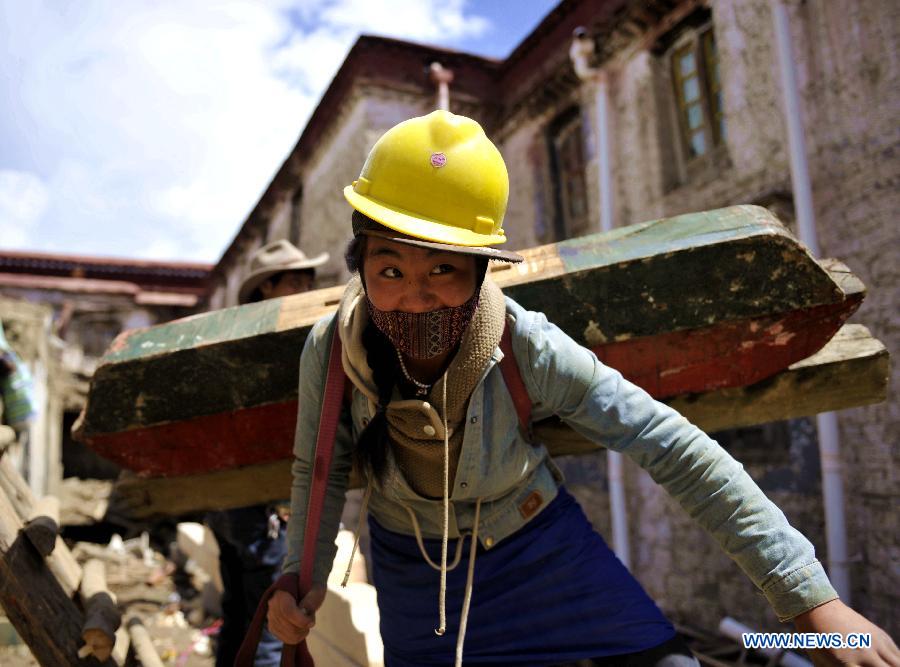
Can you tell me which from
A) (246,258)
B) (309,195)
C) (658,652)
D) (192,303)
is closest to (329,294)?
(658,652)

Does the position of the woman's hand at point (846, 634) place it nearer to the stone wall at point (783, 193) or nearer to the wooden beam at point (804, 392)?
the wooden beam at point (804, 392)

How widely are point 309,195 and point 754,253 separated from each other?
10069 mm

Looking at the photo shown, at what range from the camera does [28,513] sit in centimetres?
229

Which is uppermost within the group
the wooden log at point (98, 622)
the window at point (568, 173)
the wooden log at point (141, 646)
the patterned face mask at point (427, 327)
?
the window at point (568, 173)

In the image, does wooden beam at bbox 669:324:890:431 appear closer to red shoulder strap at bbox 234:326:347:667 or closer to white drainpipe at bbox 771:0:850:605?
red shoulder strap at bbox 234:326:347:667

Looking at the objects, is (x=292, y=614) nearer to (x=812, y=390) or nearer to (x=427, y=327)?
(x=427, y=327)

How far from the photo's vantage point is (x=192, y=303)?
20.1 metres

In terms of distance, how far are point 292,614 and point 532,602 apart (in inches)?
22.6

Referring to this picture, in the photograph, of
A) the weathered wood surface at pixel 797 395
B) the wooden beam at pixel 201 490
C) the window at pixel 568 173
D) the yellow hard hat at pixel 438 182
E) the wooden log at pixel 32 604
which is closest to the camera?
the yellow hard hat at pixel 438 182

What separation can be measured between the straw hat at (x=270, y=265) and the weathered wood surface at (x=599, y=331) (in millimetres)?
1314

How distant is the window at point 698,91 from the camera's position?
6.48m

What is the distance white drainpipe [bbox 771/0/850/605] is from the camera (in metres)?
4.58

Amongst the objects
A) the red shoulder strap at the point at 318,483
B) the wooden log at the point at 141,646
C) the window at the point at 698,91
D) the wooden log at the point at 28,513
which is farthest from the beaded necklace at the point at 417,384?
the window at the point at 698,91

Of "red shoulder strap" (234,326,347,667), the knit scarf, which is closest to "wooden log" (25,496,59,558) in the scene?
"red shoulder strap" (234,326,347,667)
